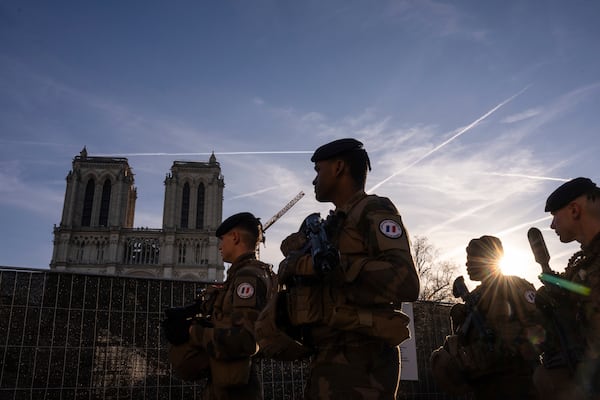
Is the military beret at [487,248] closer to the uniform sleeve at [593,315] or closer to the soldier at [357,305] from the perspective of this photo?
the uniform sleeve at [593,315]

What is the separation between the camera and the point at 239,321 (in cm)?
371

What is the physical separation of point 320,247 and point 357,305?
39 cm

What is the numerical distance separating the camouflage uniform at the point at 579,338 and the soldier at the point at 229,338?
200 cm

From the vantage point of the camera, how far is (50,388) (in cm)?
657

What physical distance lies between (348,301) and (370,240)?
0.34m

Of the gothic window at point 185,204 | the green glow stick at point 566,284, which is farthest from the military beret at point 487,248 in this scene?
the gothic window at point 185,204

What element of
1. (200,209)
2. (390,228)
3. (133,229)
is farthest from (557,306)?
(133,229)

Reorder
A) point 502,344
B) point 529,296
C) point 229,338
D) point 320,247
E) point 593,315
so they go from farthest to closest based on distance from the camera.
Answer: point 529,296
point 502,344
point 229,338
point 593,315
point 320,247

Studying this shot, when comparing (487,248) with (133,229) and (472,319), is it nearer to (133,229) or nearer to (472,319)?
(472,319)

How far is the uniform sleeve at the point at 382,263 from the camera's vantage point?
233 cm

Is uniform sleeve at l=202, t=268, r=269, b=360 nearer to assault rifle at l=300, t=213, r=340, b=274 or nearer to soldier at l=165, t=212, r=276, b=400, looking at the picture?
soldier at l=165, t=212, r=276, b=400

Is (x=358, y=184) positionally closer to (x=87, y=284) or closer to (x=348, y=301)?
(x=348, y=301)

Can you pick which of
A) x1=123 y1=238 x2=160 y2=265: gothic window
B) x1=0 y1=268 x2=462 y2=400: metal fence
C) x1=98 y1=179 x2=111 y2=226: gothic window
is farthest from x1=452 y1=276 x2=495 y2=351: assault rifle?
x1=98 y1=179 x2=111 y2=226: gothic window

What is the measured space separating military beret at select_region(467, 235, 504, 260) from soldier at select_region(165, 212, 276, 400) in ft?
6.57
